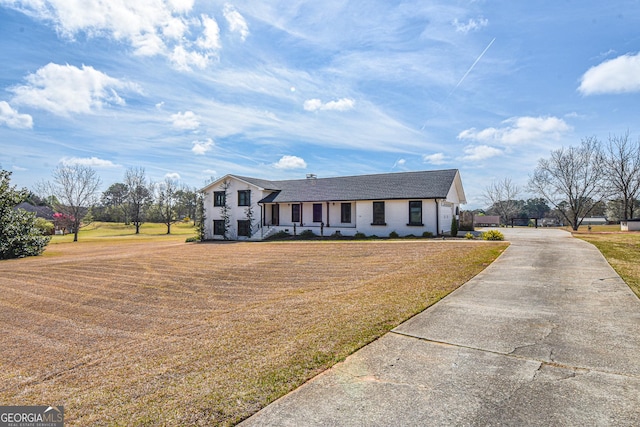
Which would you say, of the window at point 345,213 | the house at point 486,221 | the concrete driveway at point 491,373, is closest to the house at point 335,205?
the window at point 345,213

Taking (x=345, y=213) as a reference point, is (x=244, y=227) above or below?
below

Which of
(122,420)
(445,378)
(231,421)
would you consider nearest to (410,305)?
(445,378)

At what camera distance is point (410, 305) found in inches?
255

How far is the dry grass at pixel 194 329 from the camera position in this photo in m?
3.62

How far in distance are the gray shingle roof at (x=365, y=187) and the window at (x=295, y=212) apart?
750 millimetres

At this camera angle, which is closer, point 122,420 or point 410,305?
point 122,420

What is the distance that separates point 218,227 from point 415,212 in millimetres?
17842

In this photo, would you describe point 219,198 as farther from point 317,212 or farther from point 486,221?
point 486,221

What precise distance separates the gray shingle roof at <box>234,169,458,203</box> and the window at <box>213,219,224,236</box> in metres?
4.54

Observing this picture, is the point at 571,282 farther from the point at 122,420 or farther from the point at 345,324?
the point at 122,420

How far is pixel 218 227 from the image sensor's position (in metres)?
32.0

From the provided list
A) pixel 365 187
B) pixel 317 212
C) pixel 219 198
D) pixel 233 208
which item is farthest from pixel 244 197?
pixel 365 187

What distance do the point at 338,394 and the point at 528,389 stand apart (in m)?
1.83

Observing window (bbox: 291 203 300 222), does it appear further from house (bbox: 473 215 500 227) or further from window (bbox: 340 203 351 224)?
house (bbox: 473 215 500 227)
